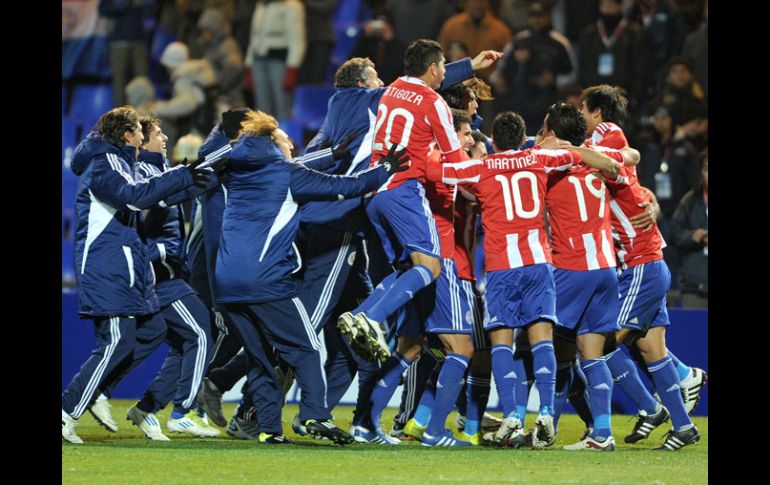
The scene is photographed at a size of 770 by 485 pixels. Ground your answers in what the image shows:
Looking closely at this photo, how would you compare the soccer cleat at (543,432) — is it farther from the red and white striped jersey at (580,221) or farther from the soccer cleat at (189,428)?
the soccer cleat at (189,428)

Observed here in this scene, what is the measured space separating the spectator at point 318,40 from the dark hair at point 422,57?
733 centimetres

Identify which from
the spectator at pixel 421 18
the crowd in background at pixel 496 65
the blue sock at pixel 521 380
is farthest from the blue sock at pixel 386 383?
the spectator at pixel 421 18

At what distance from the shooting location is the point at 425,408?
27.9 feet

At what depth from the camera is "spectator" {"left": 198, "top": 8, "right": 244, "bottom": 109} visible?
15.9m

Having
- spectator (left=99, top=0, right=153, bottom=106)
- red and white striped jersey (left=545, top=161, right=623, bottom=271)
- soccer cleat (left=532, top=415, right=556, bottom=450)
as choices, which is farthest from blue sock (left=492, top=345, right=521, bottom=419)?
spectator (left=99, top=0, right=153, bottom=106)

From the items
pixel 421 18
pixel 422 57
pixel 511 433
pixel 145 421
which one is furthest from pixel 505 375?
pixel 421 18

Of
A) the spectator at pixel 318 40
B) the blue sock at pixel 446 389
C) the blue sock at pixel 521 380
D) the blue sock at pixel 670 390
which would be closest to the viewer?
the blue sock at pixel 521 380

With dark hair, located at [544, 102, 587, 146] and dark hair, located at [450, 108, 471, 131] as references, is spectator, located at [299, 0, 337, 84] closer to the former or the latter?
dark hair, located at [450, 108, 471, 131]

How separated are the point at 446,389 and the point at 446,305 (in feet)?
1.80

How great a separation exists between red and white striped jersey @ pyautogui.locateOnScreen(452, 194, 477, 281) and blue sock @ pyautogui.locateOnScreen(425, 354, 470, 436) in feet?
2.08

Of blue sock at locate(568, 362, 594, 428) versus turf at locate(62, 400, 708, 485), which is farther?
blue sock at locate(568, 362, 594, 428)

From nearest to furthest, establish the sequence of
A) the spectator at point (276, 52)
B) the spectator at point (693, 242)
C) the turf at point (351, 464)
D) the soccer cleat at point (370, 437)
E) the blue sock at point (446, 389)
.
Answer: the turf at point (351, 464) < the blue sock at point (446, 389) < the soccer cleat at point (370, 437) < the spectator at point (693, 242) < the spectator at point (276, 52)

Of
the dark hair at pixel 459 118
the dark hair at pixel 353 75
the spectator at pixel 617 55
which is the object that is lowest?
the dark hair at pixel 459 118

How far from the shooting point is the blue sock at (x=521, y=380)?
786 centimetres
